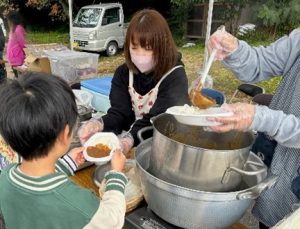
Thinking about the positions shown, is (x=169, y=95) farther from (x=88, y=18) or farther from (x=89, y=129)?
(x=88, y=18)

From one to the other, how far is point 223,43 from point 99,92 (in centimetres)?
191

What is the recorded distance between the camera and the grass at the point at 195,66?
609 centimetres

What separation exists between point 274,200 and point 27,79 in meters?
1.01

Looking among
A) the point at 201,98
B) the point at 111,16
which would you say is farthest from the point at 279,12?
the point at 201,98

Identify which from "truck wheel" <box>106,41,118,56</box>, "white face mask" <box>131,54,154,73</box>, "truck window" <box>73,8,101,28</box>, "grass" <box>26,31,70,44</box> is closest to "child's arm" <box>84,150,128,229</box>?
"white face mask" <box>131,54,154,73</box>

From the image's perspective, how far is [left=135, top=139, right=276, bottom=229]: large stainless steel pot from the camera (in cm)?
95

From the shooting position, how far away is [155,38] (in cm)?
168

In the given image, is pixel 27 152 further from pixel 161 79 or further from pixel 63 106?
pixel 161 79

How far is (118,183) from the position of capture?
1102mm

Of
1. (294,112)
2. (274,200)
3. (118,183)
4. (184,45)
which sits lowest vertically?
(184,45)

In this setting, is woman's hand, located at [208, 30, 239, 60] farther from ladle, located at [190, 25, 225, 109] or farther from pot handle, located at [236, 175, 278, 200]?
pot handle, located at [236, 175, 278, 200]

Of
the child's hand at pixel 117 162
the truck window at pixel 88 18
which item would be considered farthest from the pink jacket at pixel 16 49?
the truck window at pixel 88 18

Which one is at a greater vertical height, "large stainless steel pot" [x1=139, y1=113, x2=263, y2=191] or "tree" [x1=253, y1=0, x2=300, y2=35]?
"tree" [x1=253, y1=0, x2=300, y2=35]

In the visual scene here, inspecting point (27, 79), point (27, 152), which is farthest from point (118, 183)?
point (27, 79)
